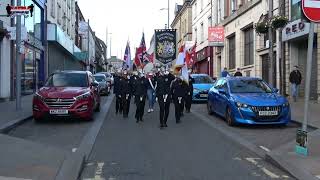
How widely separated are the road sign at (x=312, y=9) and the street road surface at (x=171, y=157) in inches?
105

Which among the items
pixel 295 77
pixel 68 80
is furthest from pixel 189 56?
pixel 68 80

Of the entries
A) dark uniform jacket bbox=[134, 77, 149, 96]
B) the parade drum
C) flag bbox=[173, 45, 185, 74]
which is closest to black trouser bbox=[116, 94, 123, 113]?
dark uniform jacket bbox=[134, 77, 149, 96]

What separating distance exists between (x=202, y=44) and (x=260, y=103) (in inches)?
1436

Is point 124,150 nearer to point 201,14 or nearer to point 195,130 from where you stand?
point 195,130

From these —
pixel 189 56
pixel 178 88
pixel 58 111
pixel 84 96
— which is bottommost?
pixel 58 111

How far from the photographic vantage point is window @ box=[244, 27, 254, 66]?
32344 mm

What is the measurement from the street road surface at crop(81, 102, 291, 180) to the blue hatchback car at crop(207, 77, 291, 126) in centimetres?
90

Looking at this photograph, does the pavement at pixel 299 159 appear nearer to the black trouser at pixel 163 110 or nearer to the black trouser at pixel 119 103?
the black trouser at pixel 163 110

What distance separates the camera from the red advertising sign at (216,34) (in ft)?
128

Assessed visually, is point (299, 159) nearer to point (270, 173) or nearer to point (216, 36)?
point (270, 173)

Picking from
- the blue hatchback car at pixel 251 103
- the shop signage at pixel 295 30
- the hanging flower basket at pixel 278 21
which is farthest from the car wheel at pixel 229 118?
the shop signage at pixel 295 30

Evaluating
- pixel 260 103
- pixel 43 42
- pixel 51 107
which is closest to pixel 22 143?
pixel 51 107

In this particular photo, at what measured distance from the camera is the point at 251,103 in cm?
1433

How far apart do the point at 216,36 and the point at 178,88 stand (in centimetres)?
2328
